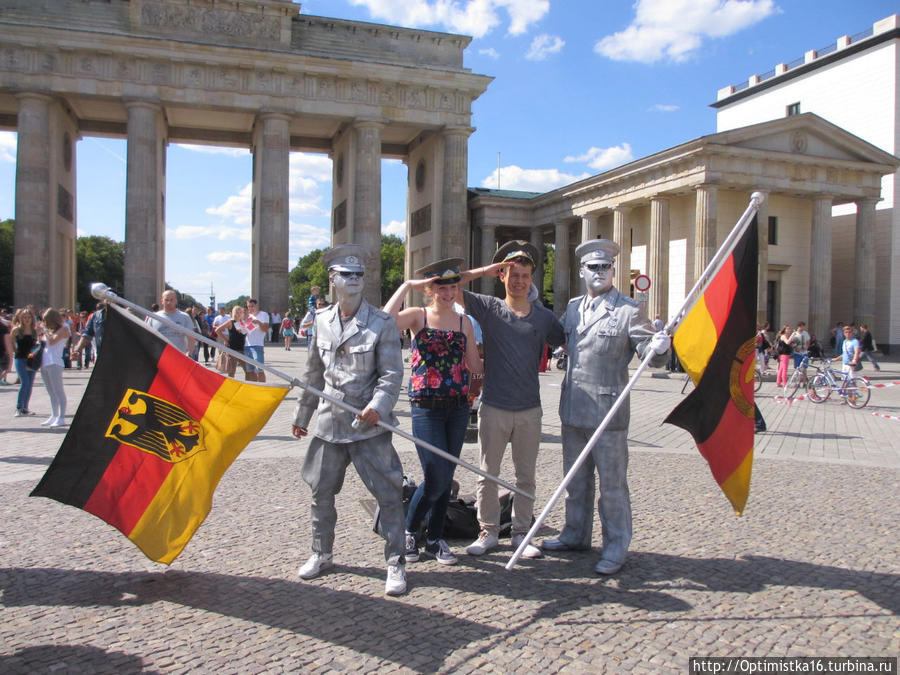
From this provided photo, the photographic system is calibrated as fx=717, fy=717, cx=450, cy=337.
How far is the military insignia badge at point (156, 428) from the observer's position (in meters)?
4.21

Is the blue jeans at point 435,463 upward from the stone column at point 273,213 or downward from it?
downward

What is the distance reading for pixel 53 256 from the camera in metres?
35.5

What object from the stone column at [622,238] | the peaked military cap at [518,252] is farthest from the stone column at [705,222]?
the peaked military cap at [518,252]

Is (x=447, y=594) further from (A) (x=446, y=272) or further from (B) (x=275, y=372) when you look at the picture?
(A) (x=446, y=272)

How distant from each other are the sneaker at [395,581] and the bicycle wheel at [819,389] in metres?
13.9

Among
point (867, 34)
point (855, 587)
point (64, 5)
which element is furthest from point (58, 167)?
point (867, 34)

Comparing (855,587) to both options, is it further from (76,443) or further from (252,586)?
(76,443)

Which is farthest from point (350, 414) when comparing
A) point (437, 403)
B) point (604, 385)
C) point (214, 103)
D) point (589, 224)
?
point (589, 224)

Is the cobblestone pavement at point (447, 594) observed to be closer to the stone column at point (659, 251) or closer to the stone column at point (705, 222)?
the stone column at point (705, 222)

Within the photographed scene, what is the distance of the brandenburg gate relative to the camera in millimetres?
34562

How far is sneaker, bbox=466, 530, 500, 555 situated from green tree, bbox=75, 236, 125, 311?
70.2 metres

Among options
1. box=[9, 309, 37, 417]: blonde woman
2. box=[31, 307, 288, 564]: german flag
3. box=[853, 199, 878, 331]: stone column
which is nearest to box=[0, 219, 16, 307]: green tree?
box=[9, 309, 37, 417]: blonde woman

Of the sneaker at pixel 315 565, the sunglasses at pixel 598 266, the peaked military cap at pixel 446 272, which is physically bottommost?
the sneaker at pixel 315 565

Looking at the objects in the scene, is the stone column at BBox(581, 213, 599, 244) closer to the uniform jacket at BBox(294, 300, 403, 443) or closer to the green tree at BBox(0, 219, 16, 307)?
the uniform jacket at BBox(294, 300, 403, 443)
